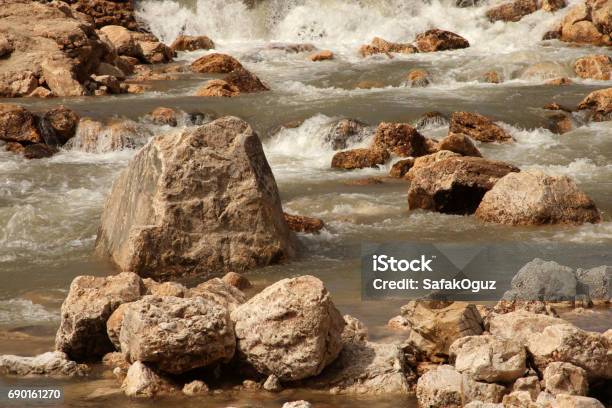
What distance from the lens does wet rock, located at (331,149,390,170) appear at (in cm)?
1452

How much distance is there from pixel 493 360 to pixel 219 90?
49.7ft

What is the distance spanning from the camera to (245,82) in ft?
66.3

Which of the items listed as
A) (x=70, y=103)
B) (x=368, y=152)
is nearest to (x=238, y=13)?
(x=70, y=103)

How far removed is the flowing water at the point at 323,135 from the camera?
27.7ft

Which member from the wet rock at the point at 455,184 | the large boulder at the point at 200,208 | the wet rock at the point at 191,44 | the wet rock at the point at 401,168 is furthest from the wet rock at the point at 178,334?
the wet rock at the point at 191,44

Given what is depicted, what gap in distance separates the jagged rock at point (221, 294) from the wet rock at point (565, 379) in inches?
69.5

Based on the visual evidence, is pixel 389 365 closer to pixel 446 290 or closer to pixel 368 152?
pixel 446 290

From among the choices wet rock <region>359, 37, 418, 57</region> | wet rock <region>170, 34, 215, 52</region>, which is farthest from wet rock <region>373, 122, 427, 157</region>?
wet rock <region>170, 34, 215, 52</region>

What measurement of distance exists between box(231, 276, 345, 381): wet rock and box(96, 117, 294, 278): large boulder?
Answer: 9.42ft

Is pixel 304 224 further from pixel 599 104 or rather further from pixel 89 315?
pixel 599 104

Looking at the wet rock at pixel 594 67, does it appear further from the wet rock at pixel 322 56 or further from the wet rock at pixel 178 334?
the wet rock at pixel 178 334

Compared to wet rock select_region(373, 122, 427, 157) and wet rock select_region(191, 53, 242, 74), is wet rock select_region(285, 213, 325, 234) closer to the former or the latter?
wet rock select_region(373, 122, 427, 157)

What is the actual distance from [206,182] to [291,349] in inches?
126

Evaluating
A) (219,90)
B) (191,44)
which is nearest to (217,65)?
(219,90)
